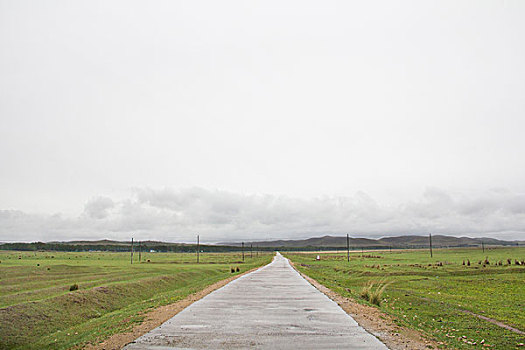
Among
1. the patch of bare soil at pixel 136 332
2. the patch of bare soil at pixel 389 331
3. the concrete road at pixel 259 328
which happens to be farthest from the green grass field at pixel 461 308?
the patch of bare soil at pixel 136 332

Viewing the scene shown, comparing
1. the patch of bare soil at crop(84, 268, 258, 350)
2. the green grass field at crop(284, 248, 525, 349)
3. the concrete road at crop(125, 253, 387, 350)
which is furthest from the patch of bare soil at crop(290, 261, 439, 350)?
the patch of bare soil at crop(84, 268, 258, 350)

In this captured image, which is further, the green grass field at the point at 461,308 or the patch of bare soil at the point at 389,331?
the green grass field at the point at 461,308

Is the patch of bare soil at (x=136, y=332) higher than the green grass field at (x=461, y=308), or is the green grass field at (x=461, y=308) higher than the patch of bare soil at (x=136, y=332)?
the patch of bare soil at (x=136, y=332)

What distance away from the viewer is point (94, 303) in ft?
68.5

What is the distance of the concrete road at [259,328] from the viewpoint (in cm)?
800

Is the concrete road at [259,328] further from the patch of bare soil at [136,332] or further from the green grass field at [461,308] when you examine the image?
the green grass field at [461,308]

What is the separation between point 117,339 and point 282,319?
4.24m

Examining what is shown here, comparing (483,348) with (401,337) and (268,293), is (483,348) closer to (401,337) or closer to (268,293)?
(401,337)

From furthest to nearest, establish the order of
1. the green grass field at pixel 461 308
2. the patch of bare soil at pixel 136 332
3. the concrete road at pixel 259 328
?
the green grass field at pixel 461 308 → the patch of bare soil at pixel 136 332 → the concrete road at pixel 259 328

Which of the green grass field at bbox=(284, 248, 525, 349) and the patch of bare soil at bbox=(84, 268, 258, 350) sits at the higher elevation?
the patch of bare soil at bbox=(84, 268, 258, 350)

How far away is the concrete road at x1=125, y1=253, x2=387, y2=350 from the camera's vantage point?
8.00m

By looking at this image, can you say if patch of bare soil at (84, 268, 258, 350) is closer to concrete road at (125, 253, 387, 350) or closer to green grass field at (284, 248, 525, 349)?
concrete road at (125, 253, 387, 350)

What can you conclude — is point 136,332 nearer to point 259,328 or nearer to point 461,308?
point 259,328

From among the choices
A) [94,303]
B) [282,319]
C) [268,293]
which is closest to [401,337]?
[282,319]
